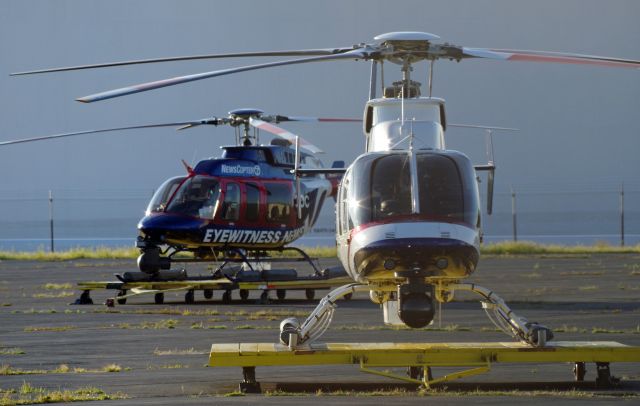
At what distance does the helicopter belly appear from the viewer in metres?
12.2

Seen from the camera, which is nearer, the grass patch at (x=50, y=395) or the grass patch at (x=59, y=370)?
the grass patch at (x=50, y=395)

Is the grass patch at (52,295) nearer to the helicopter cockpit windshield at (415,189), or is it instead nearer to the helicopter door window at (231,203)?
the helicopter door window at (231,203)

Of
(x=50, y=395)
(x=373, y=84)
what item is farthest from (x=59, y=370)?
(x=373, y=84)

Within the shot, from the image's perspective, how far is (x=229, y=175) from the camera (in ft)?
86.1

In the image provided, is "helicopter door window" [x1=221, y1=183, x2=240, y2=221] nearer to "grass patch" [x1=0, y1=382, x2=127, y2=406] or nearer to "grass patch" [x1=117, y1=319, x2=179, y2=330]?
"grass patch" [x1=117, y1=319, x2=179, y2=330]

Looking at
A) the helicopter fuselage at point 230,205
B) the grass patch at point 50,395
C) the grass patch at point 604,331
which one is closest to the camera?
the grass patch at point 50,395

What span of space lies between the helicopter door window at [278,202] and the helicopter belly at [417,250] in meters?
14.6

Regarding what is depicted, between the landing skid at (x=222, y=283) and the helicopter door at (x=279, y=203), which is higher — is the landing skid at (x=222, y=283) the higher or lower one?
the lower one

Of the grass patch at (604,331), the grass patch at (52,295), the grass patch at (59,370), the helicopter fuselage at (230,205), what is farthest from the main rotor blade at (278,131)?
the grass patch at (59,370)

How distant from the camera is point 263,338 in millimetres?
17125

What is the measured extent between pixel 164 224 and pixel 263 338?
833cm

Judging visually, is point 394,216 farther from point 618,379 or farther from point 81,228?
point 81,228

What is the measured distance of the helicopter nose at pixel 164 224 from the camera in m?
25.0

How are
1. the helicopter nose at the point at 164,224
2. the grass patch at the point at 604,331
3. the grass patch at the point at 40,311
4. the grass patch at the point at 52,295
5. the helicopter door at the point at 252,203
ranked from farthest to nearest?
the grass patch at the point at 52,295 < the helicopter door at the point at 252,203 < the helicopter nose at the point at 164,224 < the grass patch at the point at 40,311 < the grass patch at the point at 604,331
